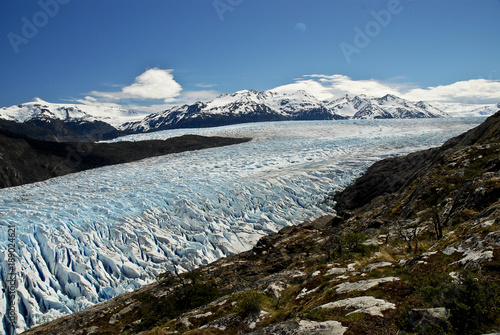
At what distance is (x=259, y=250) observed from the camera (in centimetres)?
1194

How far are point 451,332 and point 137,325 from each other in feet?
24.0

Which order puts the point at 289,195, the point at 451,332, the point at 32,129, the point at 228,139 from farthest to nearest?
the point at 32,129
the point at 228,139
the point at 289,195
the point at 451,332

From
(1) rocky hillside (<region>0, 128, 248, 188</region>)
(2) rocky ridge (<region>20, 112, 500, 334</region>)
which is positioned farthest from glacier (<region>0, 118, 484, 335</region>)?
(1) rocky hillside (<region>0, 128, 248, 188</region>)

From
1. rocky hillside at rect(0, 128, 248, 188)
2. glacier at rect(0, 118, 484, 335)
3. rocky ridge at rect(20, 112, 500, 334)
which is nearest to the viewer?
rocky ridge at rect(20, 112, 500, 334)

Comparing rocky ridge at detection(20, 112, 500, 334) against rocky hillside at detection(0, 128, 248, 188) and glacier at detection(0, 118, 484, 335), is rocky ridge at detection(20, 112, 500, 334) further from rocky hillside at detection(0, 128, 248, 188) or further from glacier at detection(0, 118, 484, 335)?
rocky hillside at detection(0, 128, 248, 188)

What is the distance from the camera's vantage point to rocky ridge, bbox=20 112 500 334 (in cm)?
319

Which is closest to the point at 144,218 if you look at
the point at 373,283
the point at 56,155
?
the point at 373,283

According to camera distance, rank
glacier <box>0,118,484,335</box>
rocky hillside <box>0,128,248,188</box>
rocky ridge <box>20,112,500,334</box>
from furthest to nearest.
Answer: rocky hillside <box>0,128,248,188</box>, glacier <box>0,118,484,335</box>, rocky ridge <box>20,112,500,334</box>

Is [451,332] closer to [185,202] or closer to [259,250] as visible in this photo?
[259,250]

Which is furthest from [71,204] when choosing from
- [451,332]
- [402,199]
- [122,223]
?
[451,332]

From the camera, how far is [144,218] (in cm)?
1628

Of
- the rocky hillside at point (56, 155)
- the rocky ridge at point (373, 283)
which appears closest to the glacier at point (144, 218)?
the rocky ridge at point (373, 283)

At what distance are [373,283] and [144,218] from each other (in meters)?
14.4

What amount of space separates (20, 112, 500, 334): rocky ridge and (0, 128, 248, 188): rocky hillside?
2836 cm
